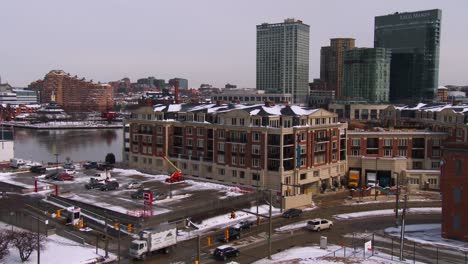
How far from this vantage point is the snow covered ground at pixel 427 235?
3900 cm

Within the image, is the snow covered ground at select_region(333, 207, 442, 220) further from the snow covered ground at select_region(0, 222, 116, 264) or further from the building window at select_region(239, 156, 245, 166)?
the snow covered ground at select_region(0, 222, 116, 264)

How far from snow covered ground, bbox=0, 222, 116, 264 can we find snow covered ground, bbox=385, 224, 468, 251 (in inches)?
907

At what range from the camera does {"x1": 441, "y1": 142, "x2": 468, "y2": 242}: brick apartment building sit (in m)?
40.0

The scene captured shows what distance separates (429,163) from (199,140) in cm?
3003

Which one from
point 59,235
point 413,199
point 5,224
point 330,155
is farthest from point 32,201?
point 413,199

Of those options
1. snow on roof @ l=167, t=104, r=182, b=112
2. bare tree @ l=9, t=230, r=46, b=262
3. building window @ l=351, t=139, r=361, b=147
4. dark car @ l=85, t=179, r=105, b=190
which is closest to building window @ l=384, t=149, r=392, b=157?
building window @ l=351, t=139, r=361, b=147

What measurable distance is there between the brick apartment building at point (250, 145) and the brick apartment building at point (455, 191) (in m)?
15.7

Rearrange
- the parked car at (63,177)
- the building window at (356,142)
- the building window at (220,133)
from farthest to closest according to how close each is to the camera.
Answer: the building window at (356,142) → the building window at (220,133) → the parked car at (63,177)

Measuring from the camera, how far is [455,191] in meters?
40.4

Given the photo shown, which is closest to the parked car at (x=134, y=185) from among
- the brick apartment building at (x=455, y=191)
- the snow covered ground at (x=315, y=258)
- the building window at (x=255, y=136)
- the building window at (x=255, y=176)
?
the building window at (x=255, y=176)

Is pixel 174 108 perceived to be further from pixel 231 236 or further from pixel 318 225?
pixel 231 236

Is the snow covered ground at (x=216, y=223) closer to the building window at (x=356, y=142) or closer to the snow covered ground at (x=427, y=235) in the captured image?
the snow covered ground at (x=427, y=235)

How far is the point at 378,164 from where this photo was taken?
214 ft

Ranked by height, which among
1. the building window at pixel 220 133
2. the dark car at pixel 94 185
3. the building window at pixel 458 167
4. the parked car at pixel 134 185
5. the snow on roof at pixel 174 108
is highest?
the snow on roof at pixel 174 108
